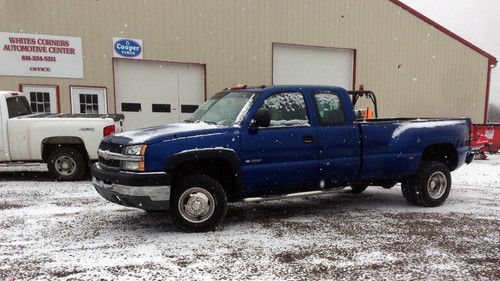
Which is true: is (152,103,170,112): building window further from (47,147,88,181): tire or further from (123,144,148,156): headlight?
(123,144,148,156): headlight

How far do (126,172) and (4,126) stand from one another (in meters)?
5.43

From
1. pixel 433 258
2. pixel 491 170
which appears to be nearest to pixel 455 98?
pixel 491 170

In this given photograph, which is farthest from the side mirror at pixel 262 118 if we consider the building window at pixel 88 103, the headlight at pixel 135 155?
the building window at pixel 88 103

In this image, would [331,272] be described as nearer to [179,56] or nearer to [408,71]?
[179,56]

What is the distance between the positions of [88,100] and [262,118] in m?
10.4

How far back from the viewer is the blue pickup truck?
185 inches

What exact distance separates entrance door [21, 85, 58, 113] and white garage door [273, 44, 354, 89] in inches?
320

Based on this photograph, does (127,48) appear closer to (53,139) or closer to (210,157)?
(53,139)

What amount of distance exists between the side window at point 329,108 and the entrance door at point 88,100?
32.9 ft

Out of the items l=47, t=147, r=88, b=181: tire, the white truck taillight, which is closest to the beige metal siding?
l=47, t=147, r=88, b=181: tire

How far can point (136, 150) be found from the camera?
4648 millimetres

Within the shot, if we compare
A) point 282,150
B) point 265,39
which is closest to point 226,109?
point 282,150

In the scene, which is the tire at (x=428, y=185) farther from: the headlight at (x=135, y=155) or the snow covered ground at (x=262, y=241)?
the headlight at (x=135, y=155)

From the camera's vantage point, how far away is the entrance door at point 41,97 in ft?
42.4
